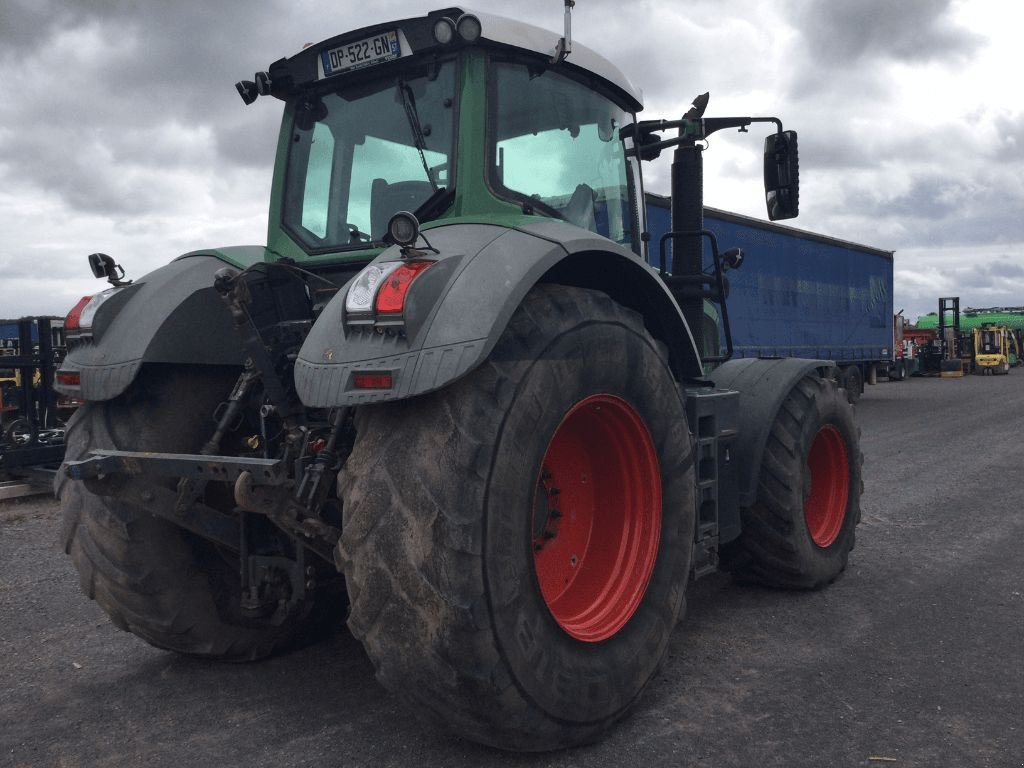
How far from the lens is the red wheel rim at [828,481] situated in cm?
516

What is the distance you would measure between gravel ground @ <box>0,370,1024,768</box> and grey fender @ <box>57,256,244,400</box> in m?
1.25

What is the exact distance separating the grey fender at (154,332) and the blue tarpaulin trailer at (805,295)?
26.8ft

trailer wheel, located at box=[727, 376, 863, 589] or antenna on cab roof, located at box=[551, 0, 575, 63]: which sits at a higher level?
antenna on cab roof, located at box=[551, 0, 575, 63]

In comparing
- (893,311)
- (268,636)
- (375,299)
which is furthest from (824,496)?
(893,311)

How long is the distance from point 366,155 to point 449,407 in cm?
174

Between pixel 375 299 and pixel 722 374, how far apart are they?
2.80 metres

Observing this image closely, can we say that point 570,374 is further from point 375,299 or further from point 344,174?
point 344,174

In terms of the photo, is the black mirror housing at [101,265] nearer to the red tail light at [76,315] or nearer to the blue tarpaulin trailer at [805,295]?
the red tail light at [76,315]

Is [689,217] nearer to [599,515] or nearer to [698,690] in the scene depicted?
[599,515]

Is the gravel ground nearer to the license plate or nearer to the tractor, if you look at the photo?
the tractor

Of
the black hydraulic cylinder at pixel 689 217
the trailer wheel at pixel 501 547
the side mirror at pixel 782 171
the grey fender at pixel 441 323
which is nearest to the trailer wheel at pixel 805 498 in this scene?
the black hydraulic cylinder at pixel 689 217

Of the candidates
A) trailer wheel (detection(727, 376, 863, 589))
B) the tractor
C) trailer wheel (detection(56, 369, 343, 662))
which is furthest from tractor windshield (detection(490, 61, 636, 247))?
trailer wheel (detection(56, 369, 343, 662))

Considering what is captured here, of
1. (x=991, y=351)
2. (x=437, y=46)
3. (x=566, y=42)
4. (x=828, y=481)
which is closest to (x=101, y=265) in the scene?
(x=437, y=46)

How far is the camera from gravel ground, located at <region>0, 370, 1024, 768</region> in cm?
296
